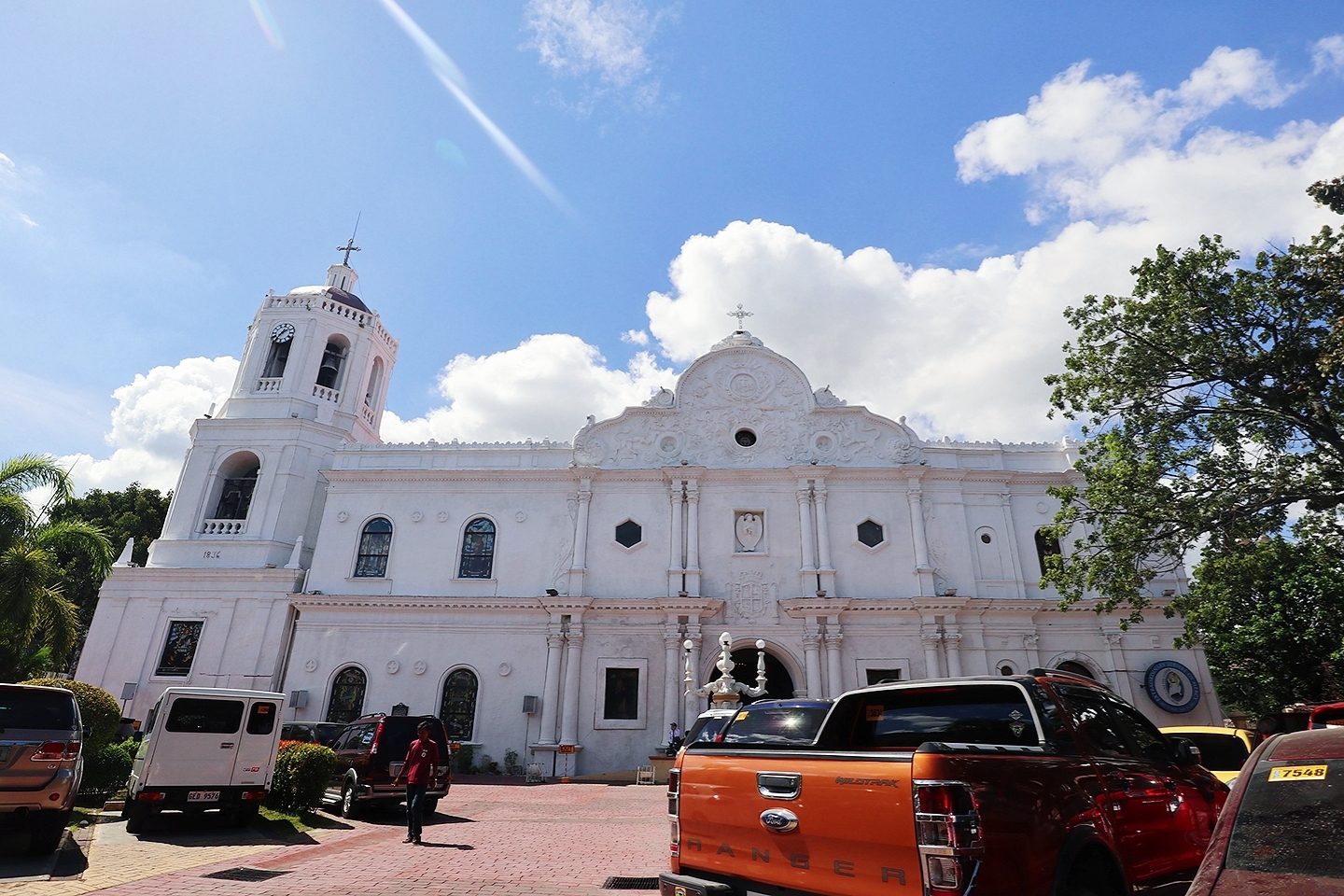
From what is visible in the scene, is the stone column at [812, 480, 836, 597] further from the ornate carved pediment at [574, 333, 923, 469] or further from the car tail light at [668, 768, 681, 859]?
the car tail light at [668, 768, 681, 859]

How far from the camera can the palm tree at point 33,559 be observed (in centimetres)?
1501

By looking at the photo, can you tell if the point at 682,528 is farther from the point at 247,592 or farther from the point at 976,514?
the point at 247,592

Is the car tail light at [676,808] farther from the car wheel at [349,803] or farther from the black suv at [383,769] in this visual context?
the car wheel at [349,803]

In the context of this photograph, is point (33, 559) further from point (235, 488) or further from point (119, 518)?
point (119, 518)

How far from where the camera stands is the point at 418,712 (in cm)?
2083

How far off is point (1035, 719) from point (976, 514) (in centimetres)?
2050

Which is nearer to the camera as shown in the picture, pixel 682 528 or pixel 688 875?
pixel 688 875

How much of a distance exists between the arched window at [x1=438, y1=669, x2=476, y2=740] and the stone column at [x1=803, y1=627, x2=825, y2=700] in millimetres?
10005

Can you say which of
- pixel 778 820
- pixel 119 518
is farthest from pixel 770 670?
pixel 119 518

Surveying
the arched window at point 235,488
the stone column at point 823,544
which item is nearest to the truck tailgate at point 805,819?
the stone column at point 823,544

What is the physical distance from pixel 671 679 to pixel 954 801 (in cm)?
1814

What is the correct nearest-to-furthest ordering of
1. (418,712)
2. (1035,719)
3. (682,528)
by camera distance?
(1035,719) → (418,712) → (682,528)

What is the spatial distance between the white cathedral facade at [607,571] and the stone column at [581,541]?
66mm

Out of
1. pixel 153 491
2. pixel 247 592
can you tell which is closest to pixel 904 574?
pixel 247 592
